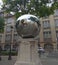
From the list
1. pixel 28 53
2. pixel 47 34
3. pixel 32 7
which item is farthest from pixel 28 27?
pixel 47 34

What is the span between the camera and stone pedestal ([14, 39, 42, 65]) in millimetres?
8672

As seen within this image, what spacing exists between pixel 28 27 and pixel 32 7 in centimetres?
1170

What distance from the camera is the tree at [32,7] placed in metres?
19.2

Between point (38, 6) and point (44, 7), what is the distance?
700 millimetres

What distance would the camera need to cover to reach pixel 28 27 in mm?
8500

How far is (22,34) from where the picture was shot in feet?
28.6

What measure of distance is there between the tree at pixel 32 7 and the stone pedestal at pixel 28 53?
10.6m

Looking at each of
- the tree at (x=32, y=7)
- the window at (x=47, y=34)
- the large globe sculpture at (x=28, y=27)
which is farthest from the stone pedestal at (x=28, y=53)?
the window at (x=47, y=34)

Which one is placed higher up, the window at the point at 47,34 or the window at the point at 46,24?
the window at the point at 46,24

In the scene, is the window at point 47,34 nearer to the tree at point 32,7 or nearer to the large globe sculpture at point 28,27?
the tree at point 32,7

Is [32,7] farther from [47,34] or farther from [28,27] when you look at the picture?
[47,34]

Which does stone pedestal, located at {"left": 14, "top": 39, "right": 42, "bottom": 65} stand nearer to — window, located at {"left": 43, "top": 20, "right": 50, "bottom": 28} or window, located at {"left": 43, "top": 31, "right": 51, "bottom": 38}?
window, located at {"left": 43, "top": 31, "right": 51, "bottom": 38}

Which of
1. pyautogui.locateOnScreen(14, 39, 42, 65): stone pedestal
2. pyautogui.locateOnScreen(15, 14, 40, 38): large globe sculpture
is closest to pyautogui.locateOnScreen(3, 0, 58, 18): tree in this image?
pyautogui.locateOnScreen(15, 14, 40, 38): large globe sculpture

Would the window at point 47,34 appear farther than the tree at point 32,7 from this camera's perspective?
Yes
